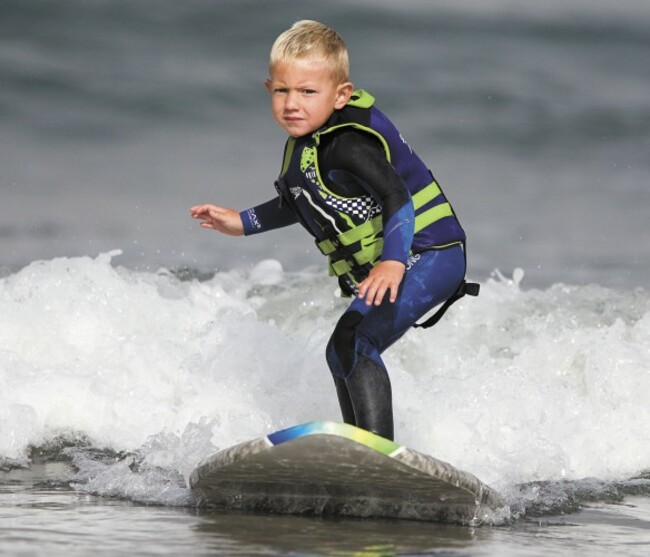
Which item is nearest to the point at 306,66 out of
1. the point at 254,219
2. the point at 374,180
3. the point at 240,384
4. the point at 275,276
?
the point at 374,180

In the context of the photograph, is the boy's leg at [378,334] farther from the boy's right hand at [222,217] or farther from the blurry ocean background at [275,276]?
the boy's right hand at [222,217]

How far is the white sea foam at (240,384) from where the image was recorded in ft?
17.4

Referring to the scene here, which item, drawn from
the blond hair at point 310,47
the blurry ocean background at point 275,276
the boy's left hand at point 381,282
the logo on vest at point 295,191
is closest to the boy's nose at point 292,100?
the blond hair at point 310,47

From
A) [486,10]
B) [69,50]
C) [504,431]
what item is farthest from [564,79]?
[504,431]

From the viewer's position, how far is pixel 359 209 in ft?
13.6

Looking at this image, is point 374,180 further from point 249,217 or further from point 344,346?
point 249,217

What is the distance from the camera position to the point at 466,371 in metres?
6.70

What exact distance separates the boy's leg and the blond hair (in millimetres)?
699

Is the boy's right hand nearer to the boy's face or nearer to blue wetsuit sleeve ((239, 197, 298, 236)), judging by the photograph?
blue wetsuit sleeve ((239, 197, 298, 236))

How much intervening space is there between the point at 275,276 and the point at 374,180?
18.2ft

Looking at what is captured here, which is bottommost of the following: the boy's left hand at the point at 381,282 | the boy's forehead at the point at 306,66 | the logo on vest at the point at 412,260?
the boy's left hand at the point at 381,282

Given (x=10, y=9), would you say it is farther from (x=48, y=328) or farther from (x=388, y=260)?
(x=388, y=260)

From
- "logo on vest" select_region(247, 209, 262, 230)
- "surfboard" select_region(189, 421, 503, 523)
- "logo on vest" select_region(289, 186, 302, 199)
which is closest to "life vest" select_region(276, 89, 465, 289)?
"logo on vest" select_region(289, 186, 302, 199)

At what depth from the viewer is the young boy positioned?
157 inches
